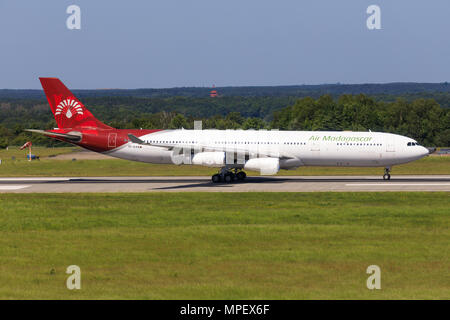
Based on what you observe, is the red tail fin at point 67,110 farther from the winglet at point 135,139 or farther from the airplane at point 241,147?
the winglet at point 135,139

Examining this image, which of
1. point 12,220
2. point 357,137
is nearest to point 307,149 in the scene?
point 357,137

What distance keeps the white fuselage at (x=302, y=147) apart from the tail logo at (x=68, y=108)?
711 cm

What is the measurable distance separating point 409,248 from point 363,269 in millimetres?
4666

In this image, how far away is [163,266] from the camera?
23.0 m

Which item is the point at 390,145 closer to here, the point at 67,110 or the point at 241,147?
the point at 241,147

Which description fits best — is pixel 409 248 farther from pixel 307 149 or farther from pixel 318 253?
pixel 307 149

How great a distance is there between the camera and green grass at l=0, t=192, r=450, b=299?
19.8 metres

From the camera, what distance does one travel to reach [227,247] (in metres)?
26.3

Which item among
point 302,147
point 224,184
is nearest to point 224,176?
point 224,184

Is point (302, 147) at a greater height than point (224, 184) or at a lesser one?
greater

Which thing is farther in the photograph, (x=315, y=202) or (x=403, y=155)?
(x=403, y=155)

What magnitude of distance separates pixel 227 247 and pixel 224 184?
89.3 feet

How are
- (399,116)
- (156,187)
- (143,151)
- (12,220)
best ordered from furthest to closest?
(399,116), (143,151), (156,187), (12,220)

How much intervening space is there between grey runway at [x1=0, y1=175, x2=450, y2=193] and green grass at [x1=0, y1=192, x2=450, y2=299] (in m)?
6.38
